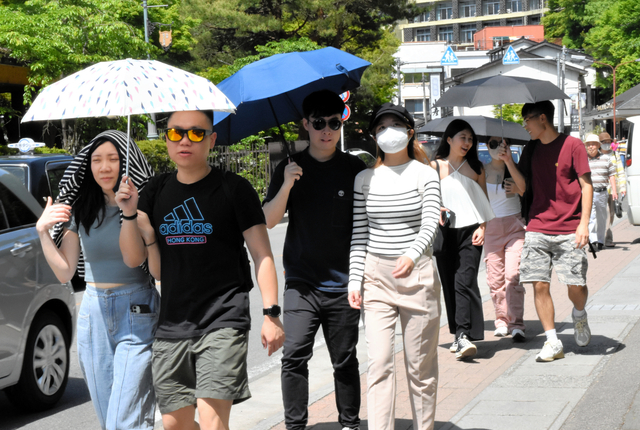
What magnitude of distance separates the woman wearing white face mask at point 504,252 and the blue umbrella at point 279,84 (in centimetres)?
263

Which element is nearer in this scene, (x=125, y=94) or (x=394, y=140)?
(x=125, y=94)

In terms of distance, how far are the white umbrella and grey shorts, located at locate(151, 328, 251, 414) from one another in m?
1.01

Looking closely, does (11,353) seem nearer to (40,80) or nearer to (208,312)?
(208,312)

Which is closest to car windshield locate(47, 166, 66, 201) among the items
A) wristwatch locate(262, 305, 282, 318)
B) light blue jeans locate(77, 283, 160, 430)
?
light blue jeans locate(77, 283, 160, 430)

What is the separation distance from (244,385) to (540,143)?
12.6 ft

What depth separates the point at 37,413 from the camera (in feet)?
18.4

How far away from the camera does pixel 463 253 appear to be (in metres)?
6.49

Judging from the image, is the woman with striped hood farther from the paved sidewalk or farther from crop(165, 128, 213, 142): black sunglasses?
the paved sidewalk

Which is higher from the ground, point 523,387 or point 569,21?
point 569,21

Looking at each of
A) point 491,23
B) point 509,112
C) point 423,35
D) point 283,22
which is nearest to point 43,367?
point 509,112

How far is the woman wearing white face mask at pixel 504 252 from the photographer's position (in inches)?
276

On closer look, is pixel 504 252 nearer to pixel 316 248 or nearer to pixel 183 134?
pixel 316 248

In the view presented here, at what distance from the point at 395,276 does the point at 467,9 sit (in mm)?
112054

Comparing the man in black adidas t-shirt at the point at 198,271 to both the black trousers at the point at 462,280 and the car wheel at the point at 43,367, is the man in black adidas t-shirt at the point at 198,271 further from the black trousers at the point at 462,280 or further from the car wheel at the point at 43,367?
the black trousers at the point at 462,280
